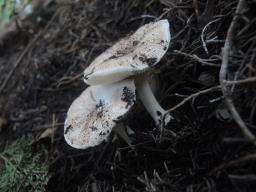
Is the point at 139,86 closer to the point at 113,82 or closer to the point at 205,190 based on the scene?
the point at 113,82

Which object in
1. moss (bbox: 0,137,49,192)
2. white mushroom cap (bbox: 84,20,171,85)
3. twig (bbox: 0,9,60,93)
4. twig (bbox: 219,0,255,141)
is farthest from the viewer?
twig (bbox: 0,9,60,93)

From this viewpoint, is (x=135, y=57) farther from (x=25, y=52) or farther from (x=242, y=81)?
(x=25, y=52)

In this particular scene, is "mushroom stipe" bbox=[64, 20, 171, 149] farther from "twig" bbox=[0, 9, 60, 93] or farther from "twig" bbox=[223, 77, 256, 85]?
"twig" bbox=[0, 9, 60, 93]

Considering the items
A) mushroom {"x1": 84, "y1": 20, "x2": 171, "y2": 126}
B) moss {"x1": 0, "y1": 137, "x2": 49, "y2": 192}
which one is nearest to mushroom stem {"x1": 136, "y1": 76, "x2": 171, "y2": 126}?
mushroom {"x1": 84, "y1": 20, "x2": 171, "y2": 126}

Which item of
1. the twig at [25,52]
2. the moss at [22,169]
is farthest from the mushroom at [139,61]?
the twig at [25,52]

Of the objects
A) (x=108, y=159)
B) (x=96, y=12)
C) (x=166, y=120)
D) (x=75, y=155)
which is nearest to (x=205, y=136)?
(x=166, y=120)

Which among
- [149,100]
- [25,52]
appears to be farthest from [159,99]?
[25,52]
